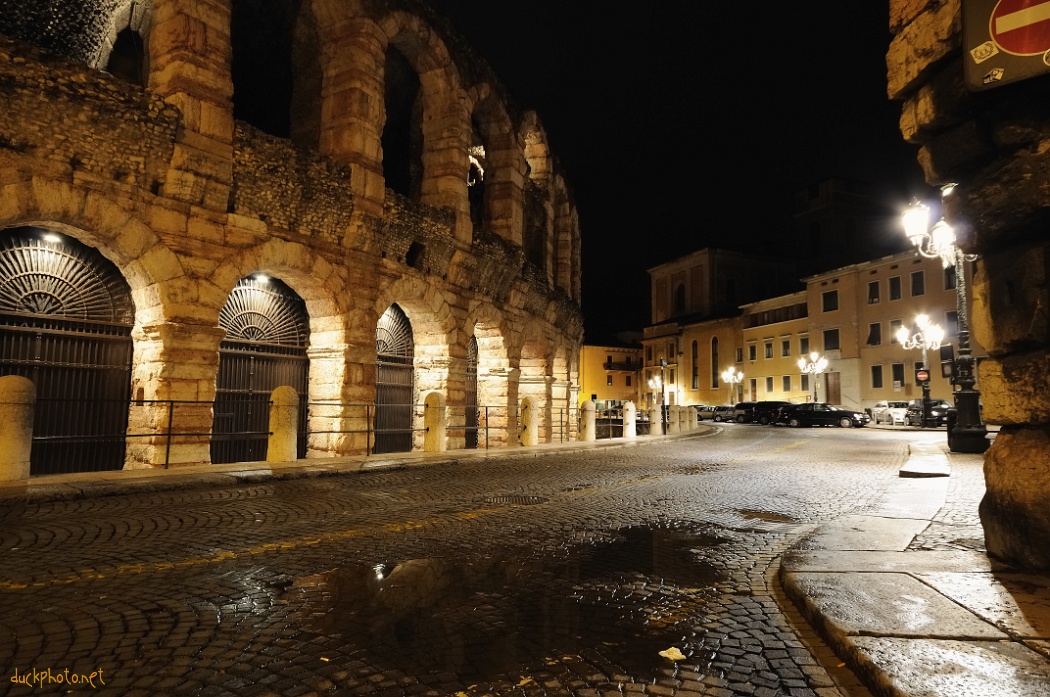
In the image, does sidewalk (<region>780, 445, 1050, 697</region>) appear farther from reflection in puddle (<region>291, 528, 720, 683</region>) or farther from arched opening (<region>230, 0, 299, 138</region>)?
arched opening (<region>230, 0, 299, 138</region>)

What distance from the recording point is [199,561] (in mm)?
4727

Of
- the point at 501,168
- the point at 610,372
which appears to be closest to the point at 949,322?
the point at 501,168

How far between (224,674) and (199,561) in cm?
218

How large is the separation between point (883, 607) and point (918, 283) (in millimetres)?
39004

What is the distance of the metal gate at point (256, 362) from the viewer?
13.0 metres

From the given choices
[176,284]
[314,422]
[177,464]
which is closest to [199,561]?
[177,464]

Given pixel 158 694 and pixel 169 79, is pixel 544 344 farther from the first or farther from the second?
pixel 158 694

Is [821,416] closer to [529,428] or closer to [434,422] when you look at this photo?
[529,428]

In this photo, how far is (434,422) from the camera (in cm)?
1452

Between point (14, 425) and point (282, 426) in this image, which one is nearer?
point (14, 425)

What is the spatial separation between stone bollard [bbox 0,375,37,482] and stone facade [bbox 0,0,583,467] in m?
2.18

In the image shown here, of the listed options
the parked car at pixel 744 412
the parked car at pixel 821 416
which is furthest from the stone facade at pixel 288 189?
the parked car at pixel 744 412

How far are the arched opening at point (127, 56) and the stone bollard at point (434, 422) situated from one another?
9.78 meters

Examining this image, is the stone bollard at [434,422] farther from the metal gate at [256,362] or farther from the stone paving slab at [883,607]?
the stone paving slab at [883,607]
